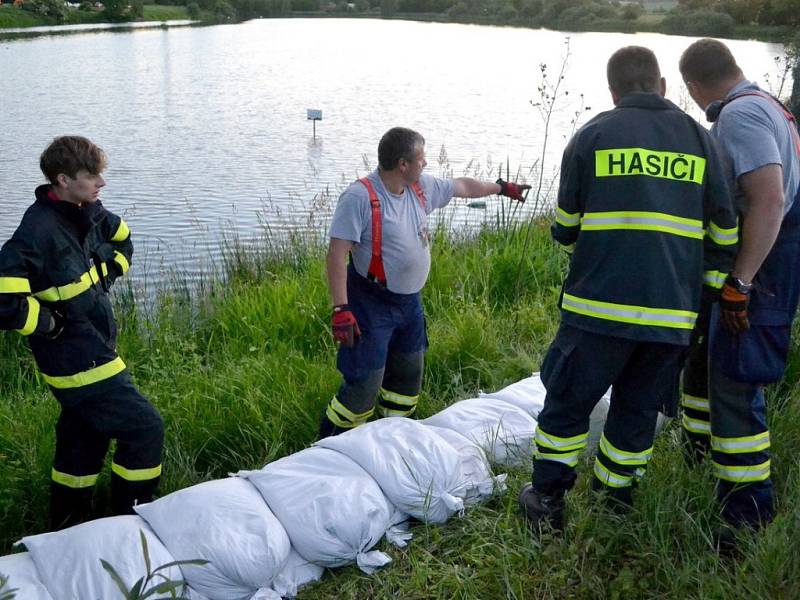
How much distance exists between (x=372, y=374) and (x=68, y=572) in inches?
59.4

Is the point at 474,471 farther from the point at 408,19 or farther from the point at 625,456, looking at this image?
the point at 408,19

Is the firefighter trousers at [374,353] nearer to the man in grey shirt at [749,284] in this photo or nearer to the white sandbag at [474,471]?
the white sandbag at [474,471]

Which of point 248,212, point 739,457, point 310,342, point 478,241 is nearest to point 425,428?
point 739,457

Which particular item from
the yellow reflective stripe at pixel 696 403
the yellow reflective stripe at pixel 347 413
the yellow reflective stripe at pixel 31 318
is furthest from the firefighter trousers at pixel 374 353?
the yellow reflective stripe at pixel 31 318

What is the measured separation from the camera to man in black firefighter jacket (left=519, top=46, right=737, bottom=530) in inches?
101

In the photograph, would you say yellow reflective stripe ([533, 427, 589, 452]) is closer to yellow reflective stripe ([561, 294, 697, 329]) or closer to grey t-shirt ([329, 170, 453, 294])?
yellow reflective stripe ([561, 294, 697, 329])

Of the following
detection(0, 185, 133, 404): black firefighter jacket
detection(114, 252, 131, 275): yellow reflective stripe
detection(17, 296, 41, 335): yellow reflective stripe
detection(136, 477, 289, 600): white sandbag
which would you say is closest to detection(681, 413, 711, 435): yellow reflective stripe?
detection(136, 477, 289, 600): white sandbag

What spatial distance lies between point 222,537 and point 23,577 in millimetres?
613

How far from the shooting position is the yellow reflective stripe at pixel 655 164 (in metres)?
2.55

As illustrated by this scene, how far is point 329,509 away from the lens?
290 cm

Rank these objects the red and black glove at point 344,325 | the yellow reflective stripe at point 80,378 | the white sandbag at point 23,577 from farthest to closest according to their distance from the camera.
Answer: the red and black glove at point 344,325
the yellow reflective stripe at point 80,378
the white sandbag at point 23,577

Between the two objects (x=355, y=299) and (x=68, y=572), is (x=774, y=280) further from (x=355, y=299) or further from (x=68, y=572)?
(x=68, y=572)

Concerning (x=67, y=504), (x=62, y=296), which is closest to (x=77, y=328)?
(x=62, y=296)

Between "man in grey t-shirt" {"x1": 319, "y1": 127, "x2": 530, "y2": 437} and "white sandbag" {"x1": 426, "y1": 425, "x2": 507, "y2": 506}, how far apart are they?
449 mm
